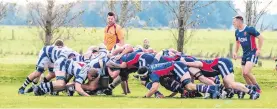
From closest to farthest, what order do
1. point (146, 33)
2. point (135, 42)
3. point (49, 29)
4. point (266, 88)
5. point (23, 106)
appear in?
1. point (23, 106)
2. point (266, 88)
3. point (49, 29)
4. point (135, 42)
5. point (146, 33)

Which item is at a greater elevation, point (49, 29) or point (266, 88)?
point (49, 29)

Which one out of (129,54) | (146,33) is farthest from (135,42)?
(129,54)

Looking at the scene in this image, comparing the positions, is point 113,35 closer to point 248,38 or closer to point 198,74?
point 198,74

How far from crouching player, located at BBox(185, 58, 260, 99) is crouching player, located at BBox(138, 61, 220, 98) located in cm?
32

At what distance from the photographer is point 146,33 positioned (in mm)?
96062

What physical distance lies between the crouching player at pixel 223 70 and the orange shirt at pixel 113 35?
277cm

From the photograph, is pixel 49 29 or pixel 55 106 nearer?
pixel 55 106

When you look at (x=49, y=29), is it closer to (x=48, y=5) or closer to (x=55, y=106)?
(x=48, y=5)

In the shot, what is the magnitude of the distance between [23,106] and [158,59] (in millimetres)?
4612

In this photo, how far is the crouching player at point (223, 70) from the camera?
16.3m

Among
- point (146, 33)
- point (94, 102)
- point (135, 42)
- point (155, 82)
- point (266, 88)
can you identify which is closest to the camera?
point (94, 102)

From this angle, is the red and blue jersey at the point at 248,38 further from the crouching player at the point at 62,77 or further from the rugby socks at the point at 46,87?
the rugby socks at the point at 46,87

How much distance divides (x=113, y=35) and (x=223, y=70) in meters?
3.57

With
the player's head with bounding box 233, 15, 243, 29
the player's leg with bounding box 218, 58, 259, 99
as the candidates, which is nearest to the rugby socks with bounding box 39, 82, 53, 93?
the player's leg with bounding box 218, 58, 259, 99
